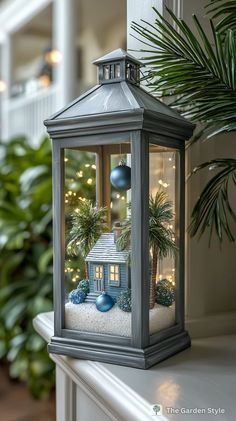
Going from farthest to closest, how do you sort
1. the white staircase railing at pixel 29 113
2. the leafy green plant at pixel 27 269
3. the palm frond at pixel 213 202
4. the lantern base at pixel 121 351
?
the white staircase railing at pixel 29 113 < the leafy green plant at pixel 27 269 < the palm frond at pixel 213 202 < the lantern base at pixel 121 351

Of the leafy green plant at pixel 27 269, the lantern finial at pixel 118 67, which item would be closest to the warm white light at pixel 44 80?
the leafy green plant at pixel 27 269

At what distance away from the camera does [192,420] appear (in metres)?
0.54

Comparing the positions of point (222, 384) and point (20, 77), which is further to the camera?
point (20, 77)

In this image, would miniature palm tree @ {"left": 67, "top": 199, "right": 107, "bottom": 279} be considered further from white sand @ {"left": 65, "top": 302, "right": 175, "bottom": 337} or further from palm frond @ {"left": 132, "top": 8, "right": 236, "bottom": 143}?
palm frond @ {"left": 132, "top": 8, "right": 236, "bottom": 143}

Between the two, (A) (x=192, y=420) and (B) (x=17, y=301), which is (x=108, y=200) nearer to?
(A) (x=192, y=420)

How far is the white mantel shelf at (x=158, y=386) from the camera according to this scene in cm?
58

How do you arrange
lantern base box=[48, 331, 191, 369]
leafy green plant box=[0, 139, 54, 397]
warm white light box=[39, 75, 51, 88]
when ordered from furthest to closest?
warm white light box=[39, 75, 51, 88] → leafy green plant box=[0, 139, 54, 397] → lantern base box=[48, 331, 191, 369]

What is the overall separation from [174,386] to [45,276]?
1.66 metres

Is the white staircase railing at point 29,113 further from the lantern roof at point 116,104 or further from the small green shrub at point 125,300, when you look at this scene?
the small green shrub at point 125,300

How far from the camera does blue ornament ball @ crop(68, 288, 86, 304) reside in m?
0.76

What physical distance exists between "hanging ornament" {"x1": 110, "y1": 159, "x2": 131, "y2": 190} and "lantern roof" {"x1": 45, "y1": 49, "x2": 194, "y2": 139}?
0.08 meters

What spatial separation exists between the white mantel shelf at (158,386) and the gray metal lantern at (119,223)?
24 millimetres

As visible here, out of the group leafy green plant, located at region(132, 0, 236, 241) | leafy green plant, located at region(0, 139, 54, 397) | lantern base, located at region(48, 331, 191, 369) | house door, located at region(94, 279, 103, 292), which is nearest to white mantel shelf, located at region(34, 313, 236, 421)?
lantern base, located at region(48, 331, 191, 369)

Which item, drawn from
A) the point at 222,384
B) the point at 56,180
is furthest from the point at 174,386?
the point at 56,180
